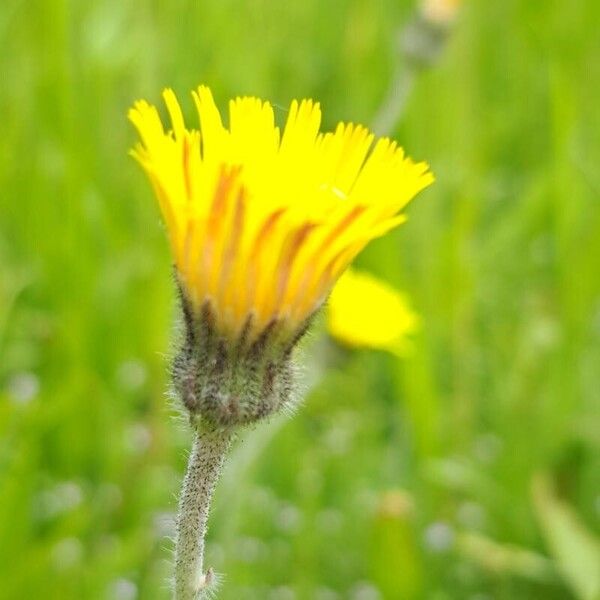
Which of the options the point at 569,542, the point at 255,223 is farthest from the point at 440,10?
the point at 255,223

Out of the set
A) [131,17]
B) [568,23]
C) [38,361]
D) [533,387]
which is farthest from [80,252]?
[568,23]

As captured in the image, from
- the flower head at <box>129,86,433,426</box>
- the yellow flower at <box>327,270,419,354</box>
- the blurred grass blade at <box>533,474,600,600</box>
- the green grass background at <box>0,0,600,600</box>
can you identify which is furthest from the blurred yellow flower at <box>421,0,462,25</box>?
the flower head at <box>129,86,433,426</box>

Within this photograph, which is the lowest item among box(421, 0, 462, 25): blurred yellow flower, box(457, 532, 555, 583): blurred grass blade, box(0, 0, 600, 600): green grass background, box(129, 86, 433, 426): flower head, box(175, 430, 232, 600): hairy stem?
box(175, 430, 232, 600): hairy stem

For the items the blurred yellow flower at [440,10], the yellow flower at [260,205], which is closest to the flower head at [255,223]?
the yellow flower at [260,205]

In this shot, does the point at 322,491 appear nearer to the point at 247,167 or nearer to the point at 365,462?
the point at 365,462

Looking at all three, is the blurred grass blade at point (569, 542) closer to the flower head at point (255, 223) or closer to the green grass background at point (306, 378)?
the green grass background at point (306, 378)

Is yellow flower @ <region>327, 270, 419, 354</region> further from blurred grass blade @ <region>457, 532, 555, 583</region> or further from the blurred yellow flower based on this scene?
the blurred yellow flower

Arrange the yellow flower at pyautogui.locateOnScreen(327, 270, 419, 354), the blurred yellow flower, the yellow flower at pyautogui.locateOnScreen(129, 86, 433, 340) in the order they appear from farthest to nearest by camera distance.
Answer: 1. the blurred yellow flower
2. the yellow flower at pyautogui.locateOnScreen(327, 270, 419, 354)
3. the yellow flower at pyautogui.locateOnScreen(129, 86, 433, 340)
